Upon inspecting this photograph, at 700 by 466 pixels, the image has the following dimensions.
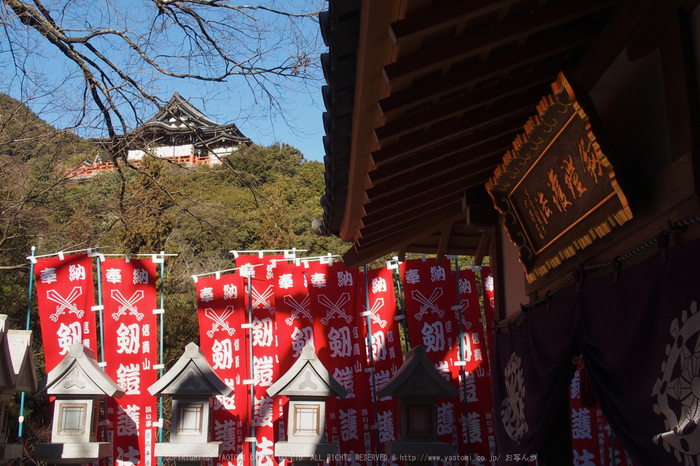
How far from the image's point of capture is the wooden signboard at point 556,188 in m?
2.42

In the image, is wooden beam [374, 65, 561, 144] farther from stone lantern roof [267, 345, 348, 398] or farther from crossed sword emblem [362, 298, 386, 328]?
crossed sword emblem [362, 298, 386, 328]

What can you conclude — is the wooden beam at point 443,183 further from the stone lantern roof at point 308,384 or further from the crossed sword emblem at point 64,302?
the crossed sword emblem at point 64,302

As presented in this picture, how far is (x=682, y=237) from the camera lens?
1.97m

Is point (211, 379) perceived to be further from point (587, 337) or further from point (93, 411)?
point (587, 337)

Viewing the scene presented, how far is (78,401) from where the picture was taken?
7.46m

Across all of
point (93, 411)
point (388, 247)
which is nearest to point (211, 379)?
point (93, 411)

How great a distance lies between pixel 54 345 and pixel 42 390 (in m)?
1.38

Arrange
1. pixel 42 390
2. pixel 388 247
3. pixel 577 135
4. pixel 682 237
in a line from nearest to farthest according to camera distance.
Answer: pixel 682 237 → pixel 577 135 → pixel 388 247 → pixel 42 390

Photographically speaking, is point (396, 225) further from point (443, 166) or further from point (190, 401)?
point (190, 401)

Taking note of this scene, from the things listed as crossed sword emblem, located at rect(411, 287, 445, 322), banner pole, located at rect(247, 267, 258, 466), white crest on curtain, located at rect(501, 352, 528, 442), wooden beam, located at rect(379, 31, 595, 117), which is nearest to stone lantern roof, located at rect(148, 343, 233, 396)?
banner pole, located at rect(247, 267, 258, 466)

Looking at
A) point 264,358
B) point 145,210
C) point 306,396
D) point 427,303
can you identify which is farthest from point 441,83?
point 145,210

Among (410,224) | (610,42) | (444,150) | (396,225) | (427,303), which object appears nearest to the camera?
(610,42)

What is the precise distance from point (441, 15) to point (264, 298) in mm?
7826

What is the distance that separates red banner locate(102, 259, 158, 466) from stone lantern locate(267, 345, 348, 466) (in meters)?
2.54
